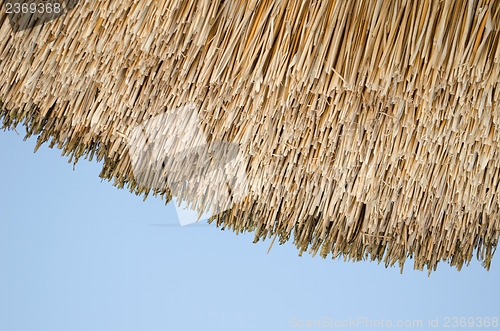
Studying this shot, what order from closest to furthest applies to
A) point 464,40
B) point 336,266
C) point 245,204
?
point 464,40, point 245,204, point 336,266

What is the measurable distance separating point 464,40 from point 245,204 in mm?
676

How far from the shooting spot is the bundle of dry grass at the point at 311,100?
38.6 inches

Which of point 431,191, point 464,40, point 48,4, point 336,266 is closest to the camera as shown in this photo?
point 464,40

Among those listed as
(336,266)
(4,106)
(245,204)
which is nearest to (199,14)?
(245,204)

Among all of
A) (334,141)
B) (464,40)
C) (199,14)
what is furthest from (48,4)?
(464,40)

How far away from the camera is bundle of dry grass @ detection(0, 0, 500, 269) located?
0.98m

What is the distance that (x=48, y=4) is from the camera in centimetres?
108

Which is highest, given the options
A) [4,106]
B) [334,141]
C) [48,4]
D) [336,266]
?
[48,4]

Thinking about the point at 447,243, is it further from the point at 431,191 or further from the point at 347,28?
the point at 347,28

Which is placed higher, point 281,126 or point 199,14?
point 199,14

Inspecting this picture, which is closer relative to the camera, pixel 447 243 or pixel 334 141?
pixel 334 141

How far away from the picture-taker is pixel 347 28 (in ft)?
3.29

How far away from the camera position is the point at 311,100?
1078mm

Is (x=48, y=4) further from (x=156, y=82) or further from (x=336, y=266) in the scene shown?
(x=336, y=266)
